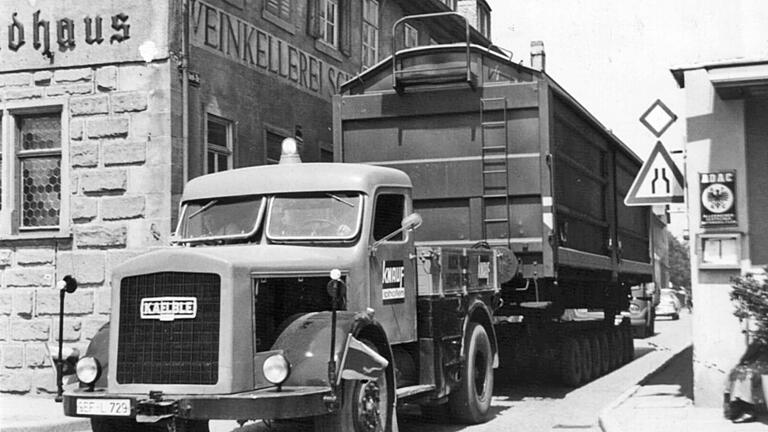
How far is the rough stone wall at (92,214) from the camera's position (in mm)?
13633

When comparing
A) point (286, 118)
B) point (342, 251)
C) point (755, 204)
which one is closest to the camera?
point (342, 251)

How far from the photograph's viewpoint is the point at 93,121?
1393 centimetres

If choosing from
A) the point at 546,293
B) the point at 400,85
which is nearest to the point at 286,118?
the point at 400,85

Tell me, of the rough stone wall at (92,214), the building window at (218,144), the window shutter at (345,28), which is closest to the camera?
the rough stone wall at (92,214)

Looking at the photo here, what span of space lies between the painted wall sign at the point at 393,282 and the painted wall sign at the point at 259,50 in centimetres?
638

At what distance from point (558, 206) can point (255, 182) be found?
4564 millimetres

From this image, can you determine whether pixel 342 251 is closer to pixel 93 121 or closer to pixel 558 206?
pixel 558 206

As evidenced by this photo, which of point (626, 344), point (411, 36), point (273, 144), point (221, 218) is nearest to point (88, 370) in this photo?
point (221, 218)

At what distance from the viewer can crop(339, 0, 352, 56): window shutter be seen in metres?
19.7

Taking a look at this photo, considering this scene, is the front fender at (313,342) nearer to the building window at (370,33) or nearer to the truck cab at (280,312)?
the truck cab at (280,312)

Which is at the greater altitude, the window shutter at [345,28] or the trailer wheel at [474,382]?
the window shutter at [345,28]

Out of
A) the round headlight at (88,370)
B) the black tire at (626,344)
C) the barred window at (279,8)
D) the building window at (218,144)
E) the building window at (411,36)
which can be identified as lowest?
the black tire at (626,344)

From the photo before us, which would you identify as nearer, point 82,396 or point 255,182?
point 82,396

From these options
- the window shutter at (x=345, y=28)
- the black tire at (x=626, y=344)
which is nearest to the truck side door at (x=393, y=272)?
the black tire at (x=626, y=344)
